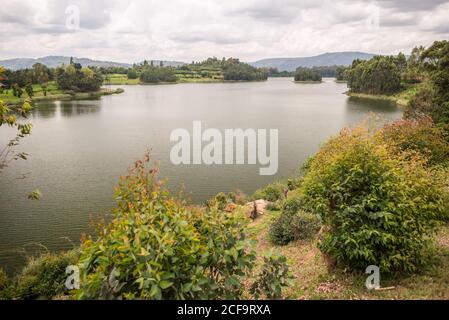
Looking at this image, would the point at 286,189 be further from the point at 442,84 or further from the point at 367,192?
the point at 442,84

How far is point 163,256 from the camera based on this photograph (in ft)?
14.6

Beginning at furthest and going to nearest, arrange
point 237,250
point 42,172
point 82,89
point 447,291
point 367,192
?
point 82,89
point 42,172
point 367,192
point 447,291
point 237,250

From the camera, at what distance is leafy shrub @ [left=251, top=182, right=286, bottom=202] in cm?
2188

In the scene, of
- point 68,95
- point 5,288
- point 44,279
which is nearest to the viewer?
point 5,288

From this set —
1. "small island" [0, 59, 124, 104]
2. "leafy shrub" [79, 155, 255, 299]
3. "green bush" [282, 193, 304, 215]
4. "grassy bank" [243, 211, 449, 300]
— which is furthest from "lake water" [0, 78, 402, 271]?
"small island" [0, 59, 124, 104]

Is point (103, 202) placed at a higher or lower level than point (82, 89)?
lower

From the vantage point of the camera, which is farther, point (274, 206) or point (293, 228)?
point (274, 206)

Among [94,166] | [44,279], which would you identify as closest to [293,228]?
[44,279]

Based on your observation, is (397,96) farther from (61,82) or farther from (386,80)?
(61,82)

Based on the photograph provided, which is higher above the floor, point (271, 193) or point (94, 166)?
point (94, 166)

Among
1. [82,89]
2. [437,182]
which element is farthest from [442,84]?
[82,89]

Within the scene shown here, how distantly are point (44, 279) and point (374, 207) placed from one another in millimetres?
10569
